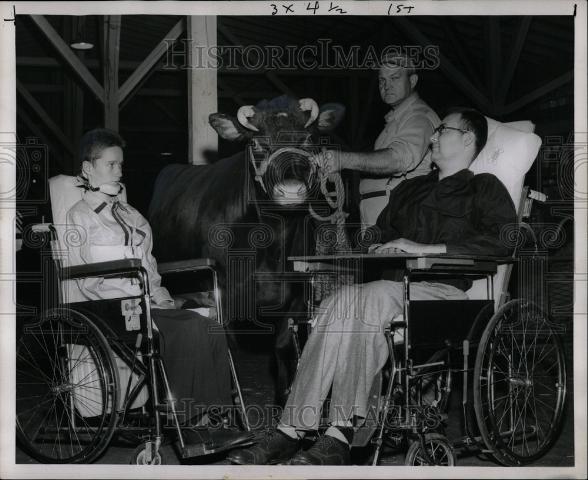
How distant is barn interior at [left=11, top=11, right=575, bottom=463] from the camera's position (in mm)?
4445

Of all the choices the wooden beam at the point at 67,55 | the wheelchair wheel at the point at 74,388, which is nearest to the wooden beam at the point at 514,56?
the wooden beam at the point at 67,55

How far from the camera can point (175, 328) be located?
12.3ft

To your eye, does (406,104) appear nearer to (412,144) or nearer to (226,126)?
(412,144)

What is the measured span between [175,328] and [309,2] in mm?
1547

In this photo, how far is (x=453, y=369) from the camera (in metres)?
3.77

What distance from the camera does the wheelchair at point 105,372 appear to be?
11.5ft

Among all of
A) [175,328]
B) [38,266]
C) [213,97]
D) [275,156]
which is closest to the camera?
[175,328]

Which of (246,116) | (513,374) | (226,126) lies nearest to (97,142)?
(226,126)

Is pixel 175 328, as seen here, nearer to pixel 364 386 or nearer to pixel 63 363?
pixel 63 363

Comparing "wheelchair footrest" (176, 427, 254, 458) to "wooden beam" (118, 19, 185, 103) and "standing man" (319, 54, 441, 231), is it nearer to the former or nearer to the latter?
"standing man" (319, 54, 441, 231)

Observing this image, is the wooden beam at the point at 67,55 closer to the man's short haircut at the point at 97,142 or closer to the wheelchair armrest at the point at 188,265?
the man's short haircut at the point at 97,142

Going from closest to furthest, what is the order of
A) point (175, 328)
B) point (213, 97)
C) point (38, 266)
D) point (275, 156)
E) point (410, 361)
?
point (410, 361), point (175, 328), point (38, 266), point (275, 156), point (213, 97)

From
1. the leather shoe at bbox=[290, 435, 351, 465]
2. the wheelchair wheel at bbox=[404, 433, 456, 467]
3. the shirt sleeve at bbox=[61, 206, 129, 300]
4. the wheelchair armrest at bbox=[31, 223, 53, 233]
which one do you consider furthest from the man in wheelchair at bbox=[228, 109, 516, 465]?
the wheelchair armrest at bbox=[31, 223, 53, 233]

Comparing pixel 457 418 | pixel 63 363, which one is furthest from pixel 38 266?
pixel 457 418
